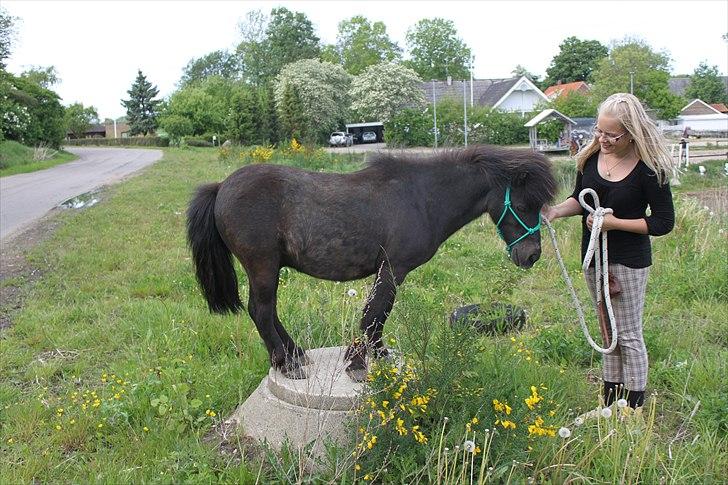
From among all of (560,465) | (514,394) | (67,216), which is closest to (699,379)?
(514,394)

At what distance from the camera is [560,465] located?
2.83 m

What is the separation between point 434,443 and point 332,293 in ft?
9.22

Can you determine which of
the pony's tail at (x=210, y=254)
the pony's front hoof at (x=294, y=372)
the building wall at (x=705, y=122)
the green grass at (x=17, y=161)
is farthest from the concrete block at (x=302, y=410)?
the building wall at (x=705, y=122)

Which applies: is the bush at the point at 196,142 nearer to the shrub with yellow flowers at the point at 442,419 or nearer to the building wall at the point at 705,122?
the building wall at the point at 705,122

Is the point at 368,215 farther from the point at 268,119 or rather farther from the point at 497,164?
the point at 268,119

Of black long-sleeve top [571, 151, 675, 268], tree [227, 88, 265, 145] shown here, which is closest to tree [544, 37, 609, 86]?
tree [227, 88, 265, 145]

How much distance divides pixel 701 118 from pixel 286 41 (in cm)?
4291

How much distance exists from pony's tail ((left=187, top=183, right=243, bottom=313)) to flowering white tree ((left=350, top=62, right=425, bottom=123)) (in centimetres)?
4534

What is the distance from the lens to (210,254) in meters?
3.76

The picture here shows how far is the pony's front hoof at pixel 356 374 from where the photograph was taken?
3607mm

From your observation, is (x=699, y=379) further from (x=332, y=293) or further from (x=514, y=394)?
(x=332, y=293)

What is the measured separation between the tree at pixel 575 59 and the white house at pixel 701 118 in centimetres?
1432

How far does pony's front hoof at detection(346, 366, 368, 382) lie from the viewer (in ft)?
11.8

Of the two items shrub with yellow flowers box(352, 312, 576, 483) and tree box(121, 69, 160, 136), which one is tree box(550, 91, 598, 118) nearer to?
shrub with yellow flowers box(352, 312, 576, 483)
